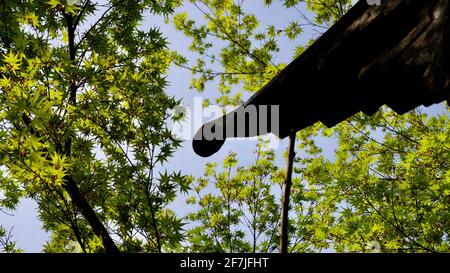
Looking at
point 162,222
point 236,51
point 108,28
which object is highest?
point 236,51

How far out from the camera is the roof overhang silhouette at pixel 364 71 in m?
1.40

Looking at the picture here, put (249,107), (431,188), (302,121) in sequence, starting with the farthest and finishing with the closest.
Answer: (431,188) < (302,121) < (249,107)

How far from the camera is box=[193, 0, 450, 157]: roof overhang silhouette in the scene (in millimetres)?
1396

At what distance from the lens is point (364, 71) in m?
1.65

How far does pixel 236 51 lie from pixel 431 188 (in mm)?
5282

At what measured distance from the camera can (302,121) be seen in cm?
212

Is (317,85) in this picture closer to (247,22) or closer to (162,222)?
(162,222)

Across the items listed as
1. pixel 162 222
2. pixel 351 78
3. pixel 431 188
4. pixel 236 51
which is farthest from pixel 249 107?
pixel 236 51

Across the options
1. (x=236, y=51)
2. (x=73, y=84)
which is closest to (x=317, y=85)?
(x=73, y=84)
